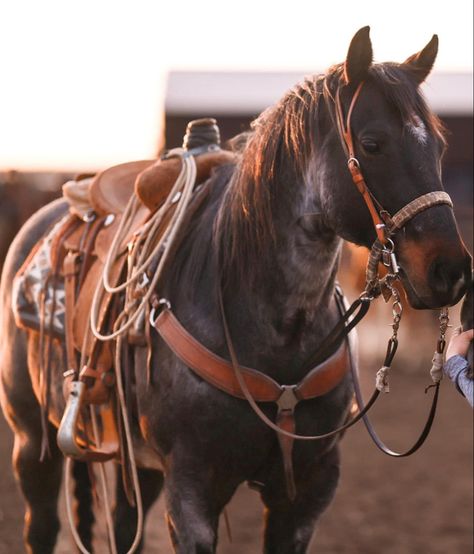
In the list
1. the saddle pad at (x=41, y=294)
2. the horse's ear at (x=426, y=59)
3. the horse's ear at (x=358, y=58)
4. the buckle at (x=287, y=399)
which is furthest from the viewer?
the saddle pad at (x=41, y=294)

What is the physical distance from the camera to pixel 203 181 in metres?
3.98

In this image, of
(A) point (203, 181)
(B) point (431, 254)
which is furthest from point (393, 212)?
(A) point (203, 181)

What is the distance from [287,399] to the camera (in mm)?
3391

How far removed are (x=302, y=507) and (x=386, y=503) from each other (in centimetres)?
299

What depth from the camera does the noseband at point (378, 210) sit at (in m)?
2.89

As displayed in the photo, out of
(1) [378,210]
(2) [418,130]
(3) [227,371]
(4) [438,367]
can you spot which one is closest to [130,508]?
(3) [227,371]

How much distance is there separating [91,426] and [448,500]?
3.06 meters

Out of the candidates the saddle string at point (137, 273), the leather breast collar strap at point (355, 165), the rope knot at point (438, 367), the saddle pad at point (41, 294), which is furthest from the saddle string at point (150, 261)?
the rope knot at point (438, 367)

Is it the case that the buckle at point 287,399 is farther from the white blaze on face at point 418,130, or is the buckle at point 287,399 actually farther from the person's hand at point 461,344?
the white blaze on face at point 418,130

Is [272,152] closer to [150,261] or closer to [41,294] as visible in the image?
[150,261]

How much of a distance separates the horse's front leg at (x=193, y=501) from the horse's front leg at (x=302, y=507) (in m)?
0.26

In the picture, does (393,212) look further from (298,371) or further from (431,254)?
(298,371)

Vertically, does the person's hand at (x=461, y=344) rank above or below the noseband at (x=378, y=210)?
below

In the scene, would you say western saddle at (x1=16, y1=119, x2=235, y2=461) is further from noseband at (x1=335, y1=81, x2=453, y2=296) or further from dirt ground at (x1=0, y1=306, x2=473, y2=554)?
dirt ground at (x1=0, y1=306, x2=473, y2=554)
